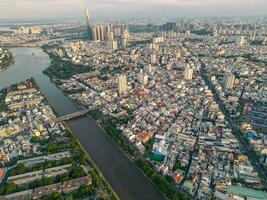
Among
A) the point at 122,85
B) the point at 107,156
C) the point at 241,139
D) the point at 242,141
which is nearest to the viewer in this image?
the point at 107,156

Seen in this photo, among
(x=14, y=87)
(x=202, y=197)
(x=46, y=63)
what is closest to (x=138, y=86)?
(x=14, y=87)

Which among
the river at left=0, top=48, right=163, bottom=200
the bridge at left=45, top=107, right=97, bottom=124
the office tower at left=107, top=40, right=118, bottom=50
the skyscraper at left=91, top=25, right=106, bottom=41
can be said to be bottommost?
the river at left=0, top=48, right=163, bottom=200

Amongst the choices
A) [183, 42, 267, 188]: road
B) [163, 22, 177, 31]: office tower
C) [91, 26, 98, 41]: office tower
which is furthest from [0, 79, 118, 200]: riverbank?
[163, 22, 177, 31]: office tower

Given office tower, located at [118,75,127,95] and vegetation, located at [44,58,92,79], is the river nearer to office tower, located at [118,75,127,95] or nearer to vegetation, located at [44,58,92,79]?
vegetation, located at [44,58,92,79]

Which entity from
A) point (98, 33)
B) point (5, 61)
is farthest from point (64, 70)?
point (98, 33)

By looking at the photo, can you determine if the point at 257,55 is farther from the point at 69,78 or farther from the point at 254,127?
the point at 69,78

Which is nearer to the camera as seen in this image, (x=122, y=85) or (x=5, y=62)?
(x=122, y=85)

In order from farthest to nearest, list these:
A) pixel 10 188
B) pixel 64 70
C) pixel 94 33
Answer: pixel 94 33 < pixel 64 70 < pixel 10 188


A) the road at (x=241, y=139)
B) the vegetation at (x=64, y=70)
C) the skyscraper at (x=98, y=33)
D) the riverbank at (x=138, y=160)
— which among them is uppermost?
the skyscraper at (x=98, y=33)

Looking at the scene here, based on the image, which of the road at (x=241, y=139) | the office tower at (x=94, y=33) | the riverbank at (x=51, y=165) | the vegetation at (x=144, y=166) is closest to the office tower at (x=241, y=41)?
A: the road at (x=241, y=139)

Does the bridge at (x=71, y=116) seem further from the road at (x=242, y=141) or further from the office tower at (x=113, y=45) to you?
the office tower at (x=113, y=45)

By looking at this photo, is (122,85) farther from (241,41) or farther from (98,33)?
(98,33)
